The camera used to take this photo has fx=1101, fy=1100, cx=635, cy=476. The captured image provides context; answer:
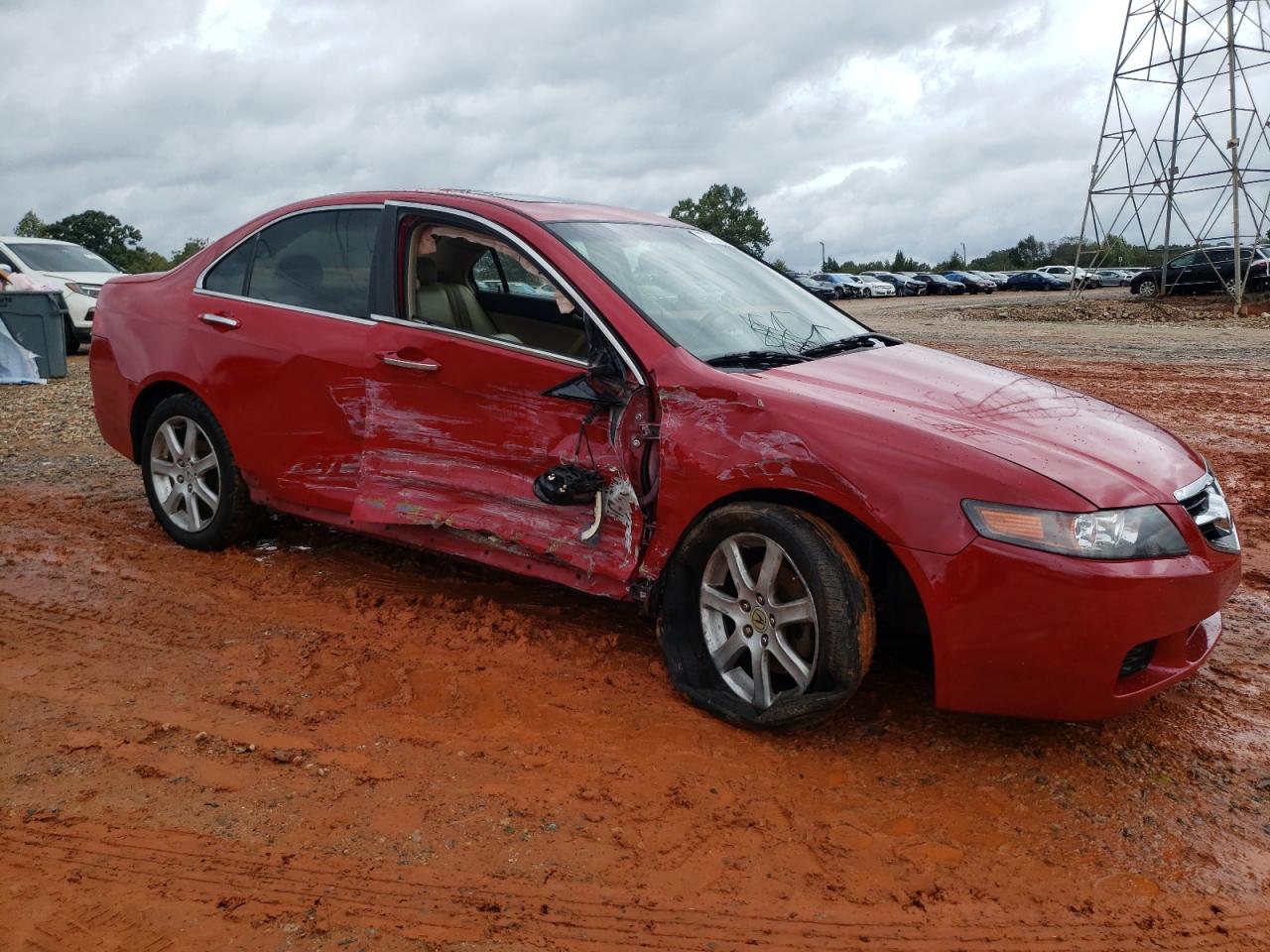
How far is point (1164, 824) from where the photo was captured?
311 cm

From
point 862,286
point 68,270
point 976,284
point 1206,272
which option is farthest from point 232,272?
point 976,284

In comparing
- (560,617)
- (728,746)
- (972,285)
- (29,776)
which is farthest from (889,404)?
(972,285)

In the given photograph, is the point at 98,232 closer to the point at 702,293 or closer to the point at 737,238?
the point at 737,238

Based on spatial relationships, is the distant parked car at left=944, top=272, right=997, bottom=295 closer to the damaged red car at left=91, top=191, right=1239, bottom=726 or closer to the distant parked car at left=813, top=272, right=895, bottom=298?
the distant parked car at left=813, top=272, right=895, bottom=298

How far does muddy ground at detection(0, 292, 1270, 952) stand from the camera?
269 centimetres

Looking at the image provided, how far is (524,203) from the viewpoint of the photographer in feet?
15.1

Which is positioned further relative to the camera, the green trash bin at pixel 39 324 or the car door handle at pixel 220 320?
the green trash bin at pixel 39 324

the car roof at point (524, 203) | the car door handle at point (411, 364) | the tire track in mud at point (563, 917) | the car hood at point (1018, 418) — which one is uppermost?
the car roof at point (524, 203)

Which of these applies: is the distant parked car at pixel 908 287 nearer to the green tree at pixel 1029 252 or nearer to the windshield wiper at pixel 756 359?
the green tree at pixel 1029 252

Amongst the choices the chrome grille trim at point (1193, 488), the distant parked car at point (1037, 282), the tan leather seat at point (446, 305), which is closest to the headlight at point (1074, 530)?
the chrome grille trim at point (1193, 488)

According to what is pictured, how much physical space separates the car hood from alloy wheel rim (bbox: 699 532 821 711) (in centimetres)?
55

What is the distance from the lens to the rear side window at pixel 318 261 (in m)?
→ 4.71

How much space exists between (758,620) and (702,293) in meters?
1.42

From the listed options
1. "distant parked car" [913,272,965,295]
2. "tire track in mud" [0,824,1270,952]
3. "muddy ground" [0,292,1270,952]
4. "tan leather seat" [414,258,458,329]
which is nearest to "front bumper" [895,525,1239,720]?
"muddy ground" [0,292,1270,952]
